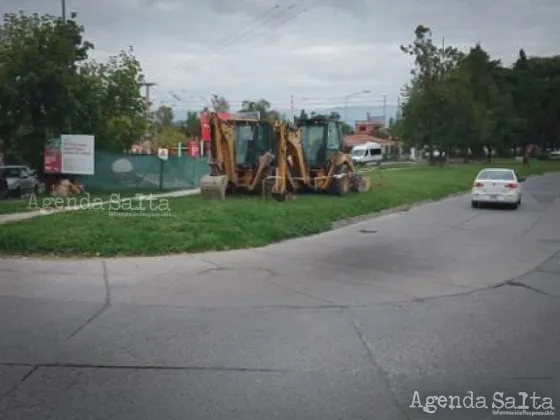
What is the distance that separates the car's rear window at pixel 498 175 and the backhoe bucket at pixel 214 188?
10498 mm

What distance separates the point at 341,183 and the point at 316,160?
1343 millimetres

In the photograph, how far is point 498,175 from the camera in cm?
2605

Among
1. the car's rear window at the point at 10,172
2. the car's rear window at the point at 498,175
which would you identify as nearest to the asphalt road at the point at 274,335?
the car's rear window at the point at 498,175

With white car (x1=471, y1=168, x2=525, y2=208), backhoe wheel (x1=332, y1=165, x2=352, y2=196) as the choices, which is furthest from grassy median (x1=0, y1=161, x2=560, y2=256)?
white car (x1=471, y1=168, x2=525, y2=208)

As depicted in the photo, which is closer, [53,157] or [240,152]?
[240,152]

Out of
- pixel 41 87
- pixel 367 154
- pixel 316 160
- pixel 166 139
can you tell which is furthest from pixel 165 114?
pixel 316 160

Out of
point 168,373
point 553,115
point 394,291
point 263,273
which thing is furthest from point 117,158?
point 553,115

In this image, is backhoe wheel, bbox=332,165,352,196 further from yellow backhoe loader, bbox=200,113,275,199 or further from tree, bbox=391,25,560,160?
tree, bbox=391,25,560,160

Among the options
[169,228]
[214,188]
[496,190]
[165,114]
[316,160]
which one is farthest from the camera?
[165,114]

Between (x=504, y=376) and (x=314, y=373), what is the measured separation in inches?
64.7

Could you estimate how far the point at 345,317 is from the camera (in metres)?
7.84

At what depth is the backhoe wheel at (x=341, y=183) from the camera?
991 inches

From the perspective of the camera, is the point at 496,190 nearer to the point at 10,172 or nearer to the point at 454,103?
the point at 10,172

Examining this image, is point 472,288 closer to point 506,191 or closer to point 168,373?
point 168,373
